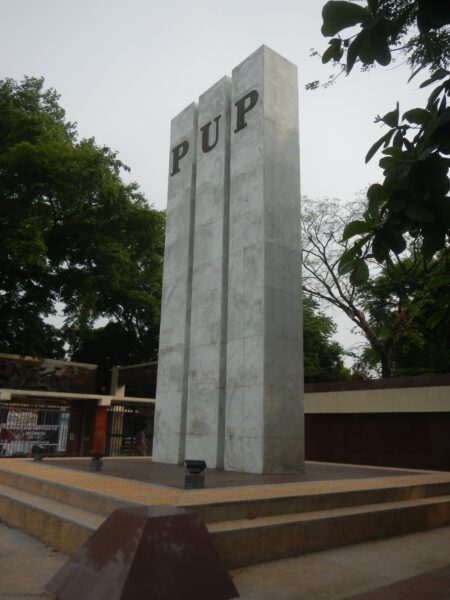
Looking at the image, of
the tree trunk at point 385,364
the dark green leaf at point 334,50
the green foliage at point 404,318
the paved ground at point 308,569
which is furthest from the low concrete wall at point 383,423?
the dark green leaf at point 334,50

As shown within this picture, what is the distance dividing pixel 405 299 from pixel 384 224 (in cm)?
2291

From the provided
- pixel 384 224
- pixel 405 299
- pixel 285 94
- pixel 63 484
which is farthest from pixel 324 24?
pixel 405 299

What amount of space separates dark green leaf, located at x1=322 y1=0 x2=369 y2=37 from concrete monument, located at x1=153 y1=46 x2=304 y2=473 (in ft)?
25.6

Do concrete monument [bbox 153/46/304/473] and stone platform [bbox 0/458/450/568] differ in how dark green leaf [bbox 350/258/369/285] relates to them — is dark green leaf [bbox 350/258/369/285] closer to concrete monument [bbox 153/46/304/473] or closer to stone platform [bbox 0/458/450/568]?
stone platform [bbox 0/458/450/568]

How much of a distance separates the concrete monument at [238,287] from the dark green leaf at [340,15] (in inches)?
307

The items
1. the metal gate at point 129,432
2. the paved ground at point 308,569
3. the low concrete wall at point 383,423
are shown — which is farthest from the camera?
the metal gate at point 129,432

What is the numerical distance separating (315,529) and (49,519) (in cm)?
311

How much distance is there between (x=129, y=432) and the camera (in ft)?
85.3

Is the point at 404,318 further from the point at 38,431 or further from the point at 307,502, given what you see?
the point at 307,502

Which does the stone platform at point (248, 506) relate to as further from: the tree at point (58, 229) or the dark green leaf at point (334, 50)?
the tree at point (58, 229)

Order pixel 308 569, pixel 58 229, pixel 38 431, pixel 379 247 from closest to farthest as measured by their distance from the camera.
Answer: pixel 379 247, pixel 308 569, pixel 38 431, pixel 58 229

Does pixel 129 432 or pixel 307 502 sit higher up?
pixel 129 432

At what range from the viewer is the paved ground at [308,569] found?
14.4 feet

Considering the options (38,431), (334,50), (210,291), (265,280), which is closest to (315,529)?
(334,50)
